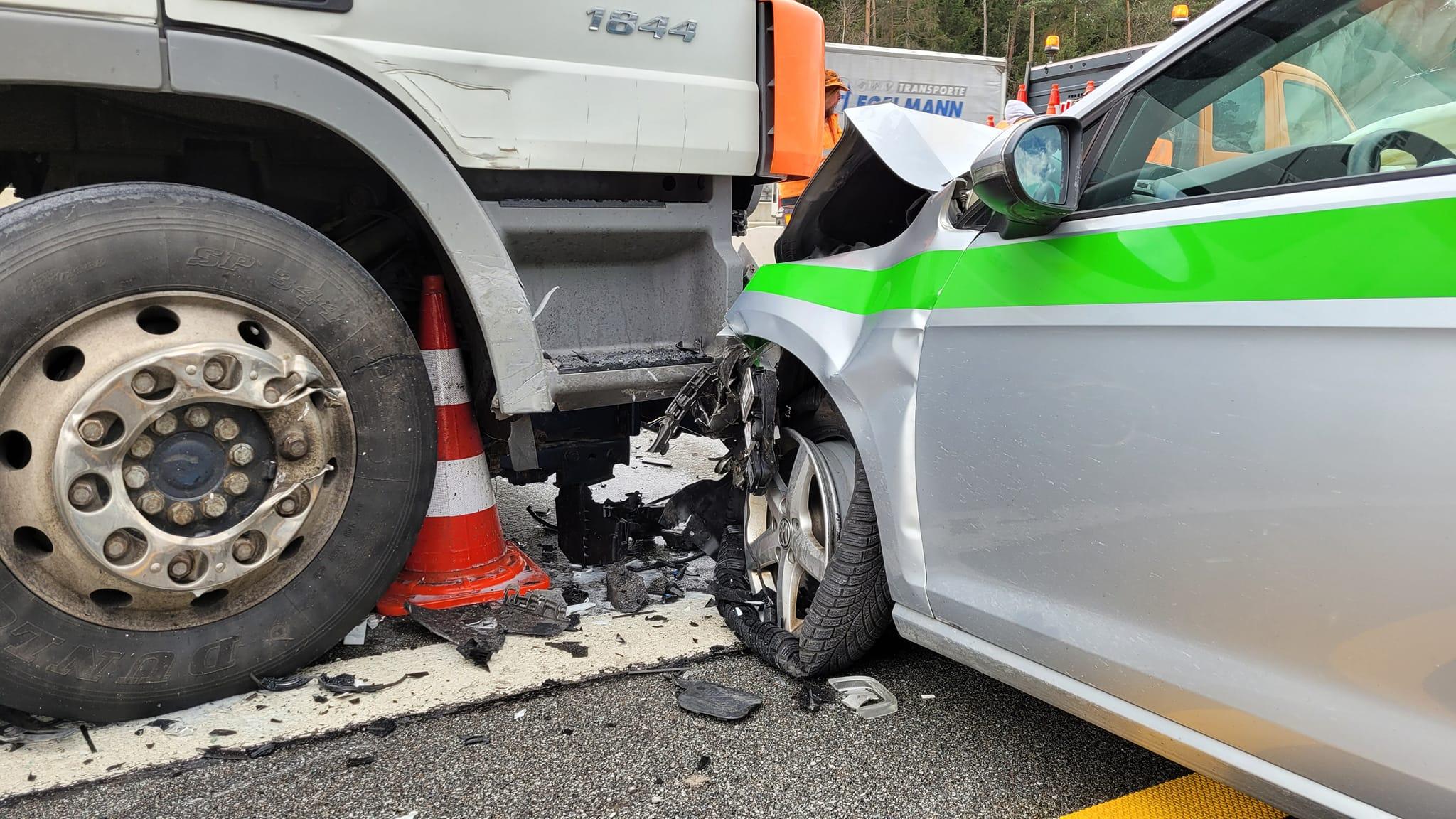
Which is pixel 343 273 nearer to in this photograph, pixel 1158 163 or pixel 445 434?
pixel 445 434

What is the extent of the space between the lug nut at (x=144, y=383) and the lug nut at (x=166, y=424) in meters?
0.07

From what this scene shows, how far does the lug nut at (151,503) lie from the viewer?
2.37m

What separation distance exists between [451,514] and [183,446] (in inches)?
40.3

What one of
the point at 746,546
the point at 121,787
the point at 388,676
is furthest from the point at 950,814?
the point at 121,787

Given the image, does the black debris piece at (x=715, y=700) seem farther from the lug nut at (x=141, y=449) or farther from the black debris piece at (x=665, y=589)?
the lug nut at (x=141, y=449)

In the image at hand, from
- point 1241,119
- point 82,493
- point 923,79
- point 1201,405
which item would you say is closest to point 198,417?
point 82,493

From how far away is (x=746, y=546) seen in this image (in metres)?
3.34

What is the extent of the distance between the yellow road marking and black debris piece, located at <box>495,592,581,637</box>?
5.38ft

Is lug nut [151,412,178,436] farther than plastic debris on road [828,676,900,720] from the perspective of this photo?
No

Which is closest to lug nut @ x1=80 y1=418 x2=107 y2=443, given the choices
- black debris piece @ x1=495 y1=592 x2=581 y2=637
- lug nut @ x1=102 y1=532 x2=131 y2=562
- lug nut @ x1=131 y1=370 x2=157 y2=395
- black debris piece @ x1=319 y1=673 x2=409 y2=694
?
lug nut @ x1=131 y1=370 x2=157 y2=395

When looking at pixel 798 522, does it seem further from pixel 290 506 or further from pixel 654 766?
pixel 290 506

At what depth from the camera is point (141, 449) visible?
2.38 metres

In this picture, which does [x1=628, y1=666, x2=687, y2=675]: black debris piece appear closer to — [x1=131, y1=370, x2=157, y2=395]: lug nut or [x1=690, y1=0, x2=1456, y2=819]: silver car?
[x1=690, y1=0, x2=1456, y2=819]: silver car

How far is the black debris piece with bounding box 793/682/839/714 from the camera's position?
8.61ft
